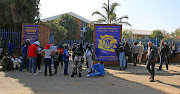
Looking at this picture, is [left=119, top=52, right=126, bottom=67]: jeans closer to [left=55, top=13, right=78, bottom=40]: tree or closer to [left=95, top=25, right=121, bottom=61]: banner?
[left=95, top=25, right=121, bottom=61]: banner

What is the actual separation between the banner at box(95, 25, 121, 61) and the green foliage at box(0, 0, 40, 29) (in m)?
7.27

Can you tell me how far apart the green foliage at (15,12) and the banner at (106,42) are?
727 cm

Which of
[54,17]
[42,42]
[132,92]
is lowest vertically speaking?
[132,92]

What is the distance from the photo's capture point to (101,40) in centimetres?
1193

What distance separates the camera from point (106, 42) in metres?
11.9

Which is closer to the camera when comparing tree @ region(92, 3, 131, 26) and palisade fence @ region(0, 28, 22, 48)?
palisade fence @ region(0, 28, 22, 48)

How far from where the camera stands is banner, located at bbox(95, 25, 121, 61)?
1191 centimetres

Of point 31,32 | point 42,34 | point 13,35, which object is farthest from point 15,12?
point 42,34

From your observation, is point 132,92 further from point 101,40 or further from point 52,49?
point 101,40

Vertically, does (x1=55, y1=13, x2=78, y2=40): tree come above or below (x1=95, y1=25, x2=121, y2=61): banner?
above

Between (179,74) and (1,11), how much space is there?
14272 millimetres

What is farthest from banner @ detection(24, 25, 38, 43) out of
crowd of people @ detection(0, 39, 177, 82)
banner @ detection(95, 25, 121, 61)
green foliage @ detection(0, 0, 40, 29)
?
banner @ detection(95, 25, 121, 61)

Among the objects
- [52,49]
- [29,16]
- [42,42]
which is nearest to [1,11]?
[29,16]

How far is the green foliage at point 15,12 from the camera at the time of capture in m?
15.1
